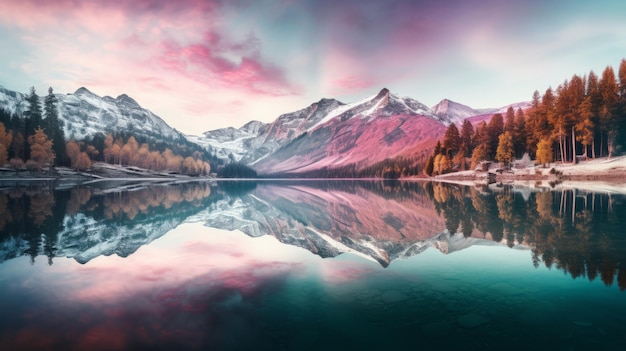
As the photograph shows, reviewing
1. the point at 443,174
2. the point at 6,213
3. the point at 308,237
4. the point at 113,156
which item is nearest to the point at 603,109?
the point at 443,174

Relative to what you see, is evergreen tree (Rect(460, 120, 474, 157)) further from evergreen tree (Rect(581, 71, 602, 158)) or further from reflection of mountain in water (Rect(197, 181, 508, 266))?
reflection of mountain in water (Rect(197, 181, 508, 266))

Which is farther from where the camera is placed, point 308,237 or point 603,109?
point 603,109

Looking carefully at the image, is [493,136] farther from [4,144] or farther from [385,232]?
[4,144]

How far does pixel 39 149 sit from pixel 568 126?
159678mm

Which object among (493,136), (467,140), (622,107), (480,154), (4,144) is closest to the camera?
(622,107)

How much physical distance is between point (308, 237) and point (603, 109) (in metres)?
93.3

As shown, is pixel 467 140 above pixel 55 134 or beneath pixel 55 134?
beneath

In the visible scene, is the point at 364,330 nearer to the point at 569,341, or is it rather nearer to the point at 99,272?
the point at 569,341

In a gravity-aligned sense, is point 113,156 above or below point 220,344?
above

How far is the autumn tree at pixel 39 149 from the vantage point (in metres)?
104

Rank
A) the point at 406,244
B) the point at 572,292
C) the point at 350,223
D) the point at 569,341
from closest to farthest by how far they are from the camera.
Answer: the point at 569,341 < the point at 572,292 < the point at 406,244 < the point at 350,223

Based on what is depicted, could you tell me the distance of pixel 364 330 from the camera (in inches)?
327

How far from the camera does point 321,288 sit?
1167cm

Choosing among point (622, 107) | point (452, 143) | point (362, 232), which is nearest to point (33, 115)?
point (362, 232)
